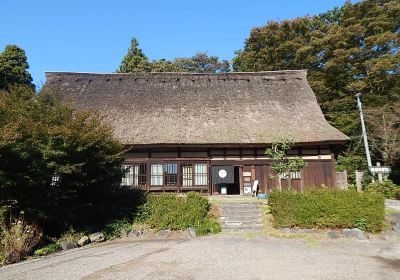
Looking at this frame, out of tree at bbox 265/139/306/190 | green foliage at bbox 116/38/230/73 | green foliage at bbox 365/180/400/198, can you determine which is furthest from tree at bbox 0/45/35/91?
green foliage at bbox 365/180/400/198

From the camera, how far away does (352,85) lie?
25.0 meters

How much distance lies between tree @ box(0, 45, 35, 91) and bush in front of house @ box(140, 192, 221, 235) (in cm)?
2494

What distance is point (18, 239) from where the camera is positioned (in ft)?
28.3

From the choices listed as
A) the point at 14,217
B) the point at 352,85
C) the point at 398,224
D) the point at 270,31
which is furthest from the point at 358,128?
the point at 14,217

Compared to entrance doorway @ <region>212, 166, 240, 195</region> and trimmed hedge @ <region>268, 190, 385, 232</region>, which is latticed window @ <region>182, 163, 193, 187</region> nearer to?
entrance doorway @ <region>212, 166, 240, 195</region>

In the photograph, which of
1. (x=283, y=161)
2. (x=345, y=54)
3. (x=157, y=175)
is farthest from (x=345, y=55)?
(x=157, y=175)

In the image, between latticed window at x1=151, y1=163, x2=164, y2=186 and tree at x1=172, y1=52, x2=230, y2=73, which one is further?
tree at x1=172, y1=52, x2=230, y2=73

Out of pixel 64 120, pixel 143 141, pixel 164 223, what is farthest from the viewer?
pixel 143 141

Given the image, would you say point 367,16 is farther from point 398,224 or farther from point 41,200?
point 41,200

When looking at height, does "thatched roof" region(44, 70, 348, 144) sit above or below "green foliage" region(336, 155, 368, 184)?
above

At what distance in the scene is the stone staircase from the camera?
1190cm

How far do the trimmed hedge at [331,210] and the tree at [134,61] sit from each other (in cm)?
2622

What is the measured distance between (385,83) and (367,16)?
575cm

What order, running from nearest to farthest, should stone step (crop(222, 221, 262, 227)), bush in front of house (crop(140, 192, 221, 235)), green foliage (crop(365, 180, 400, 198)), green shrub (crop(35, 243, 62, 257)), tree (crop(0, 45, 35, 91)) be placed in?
green shrub (crop(35, 243, 62, 257)) < bush in front of house (crop(140, 192, 221, 235)) < stone step (crop(222, 221, 262, 227)) < green foliage (crop(365, 180, 400, 198)) < tree (crop(0, 45, 35, 91))
